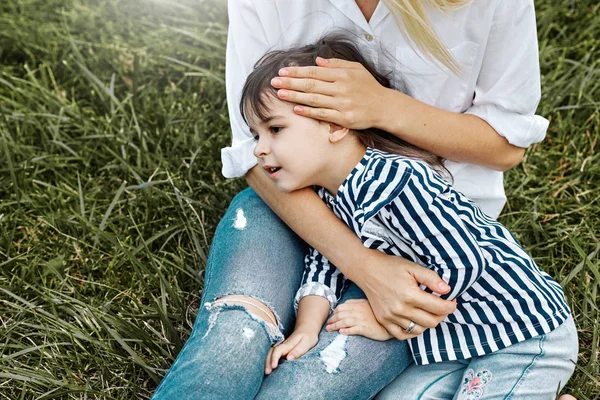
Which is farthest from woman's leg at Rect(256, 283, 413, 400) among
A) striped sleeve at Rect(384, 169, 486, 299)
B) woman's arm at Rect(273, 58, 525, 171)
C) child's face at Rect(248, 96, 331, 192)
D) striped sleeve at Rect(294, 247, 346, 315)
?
woman's arm at Rect(273, 58, 525, 171)

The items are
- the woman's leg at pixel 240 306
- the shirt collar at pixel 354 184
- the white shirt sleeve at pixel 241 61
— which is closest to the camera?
the woman's leg at pixel 240 306

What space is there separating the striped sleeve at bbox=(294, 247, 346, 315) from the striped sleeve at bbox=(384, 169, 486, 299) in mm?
335

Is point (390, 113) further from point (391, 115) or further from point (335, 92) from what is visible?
point (335, 92)

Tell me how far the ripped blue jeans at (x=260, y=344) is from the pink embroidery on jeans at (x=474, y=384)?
163 mm

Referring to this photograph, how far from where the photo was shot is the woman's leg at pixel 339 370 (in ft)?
5.56

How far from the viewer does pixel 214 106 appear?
3082 mm

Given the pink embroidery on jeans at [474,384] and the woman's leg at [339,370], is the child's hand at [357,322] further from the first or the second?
the pink embroidery on jeans at [474,384]

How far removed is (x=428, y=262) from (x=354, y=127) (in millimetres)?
397

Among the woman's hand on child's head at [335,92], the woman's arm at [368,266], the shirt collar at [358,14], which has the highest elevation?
the shirt collar at [358,14]

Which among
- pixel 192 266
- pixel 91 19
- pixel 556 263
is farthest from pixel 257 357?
pixel 91 19

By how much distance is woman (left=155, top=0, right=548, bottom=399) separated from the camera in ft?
5.69

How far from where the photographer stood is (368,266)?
6.03 feet

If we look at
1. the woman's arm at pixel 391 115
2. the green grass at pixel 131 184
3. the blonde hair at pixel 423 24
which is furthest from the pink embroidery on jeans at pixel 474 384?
the blonde hair at pixel 423 24

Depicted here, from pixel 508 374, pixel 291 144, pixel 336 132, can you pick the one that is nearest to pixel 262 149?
pixel 291 144
